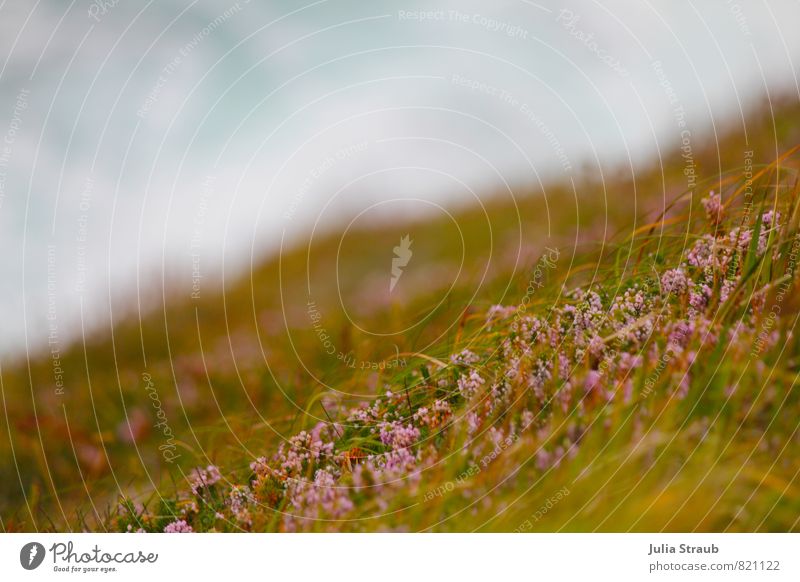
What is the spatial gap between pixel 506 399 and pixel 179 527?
4.88 feet

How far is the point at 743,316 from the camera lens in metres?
2.18

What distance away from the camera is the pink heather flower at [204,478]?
8.21ft

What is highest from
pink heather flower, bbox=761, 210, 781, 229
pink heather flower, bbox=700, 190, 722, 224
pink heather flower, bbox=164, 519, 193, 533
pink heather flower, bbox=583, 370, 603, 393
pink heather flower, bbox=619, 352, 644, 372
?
pink heather flower, bbox=700, 190, 722, 224

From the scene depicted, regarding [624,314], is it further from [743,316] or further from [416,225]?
[416,225]

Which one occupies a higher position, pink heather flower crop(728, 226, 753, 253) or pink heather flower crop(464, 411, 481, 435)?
pink heather flower crop(728, 226, 753, 253)

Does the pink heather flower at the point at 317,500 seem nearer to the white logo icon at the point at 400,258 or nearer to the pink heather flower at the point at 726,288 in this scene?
the pink heather flower at the point at 726,288

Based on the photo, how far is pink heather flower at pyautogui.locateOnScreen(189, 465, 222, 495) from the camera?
2504 millimetres

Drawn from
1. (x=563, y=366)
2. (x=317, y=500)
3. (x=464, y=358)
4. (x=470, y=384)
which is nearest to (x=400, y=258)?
(x=464, y=358)

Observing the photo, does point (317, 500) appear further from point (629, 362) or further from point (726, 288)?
point (726, 288)

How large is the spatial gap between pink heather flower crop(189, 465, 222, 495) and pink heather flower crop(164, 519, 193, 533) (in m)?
0.13

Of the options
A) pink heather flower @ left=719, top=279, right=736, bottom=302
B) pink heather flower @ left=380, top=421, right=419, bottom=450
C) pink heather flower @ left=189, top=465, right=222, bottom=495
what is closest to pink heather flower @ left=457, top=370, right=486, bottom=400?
pink heather flower @ left=380, top=421, right=419, bottom=450

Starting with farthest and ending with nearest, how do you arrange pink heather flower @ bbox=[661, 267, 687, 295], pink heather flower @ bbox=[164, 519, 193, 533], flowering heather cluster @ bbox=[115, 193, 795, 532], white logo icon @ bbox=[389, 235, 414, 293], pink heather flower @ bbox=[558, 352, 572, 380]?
white logo icon @ bbox=[389, 235, 414, 293] → pink heather flower @ bbox=[164, 519, 193, 533] → pink heather flower @ bbox=[661, 267, 687, 295] → pink heather flower @ bbox=[558, 352, 572, 380] → flowering heather cluster @ bbox=[115, 193, 795, 532]

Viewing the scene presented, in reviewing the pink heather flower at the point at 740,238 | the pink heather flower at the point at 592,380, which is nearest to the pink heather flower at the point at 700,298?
the pink heather flower at the point at 740,238

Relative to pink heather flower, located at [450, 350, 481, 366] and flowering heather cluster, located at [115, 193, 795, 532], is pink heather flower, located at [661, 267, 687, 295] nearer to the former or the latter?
flowering heather cluster, located at [115, 193, 795, 532]
